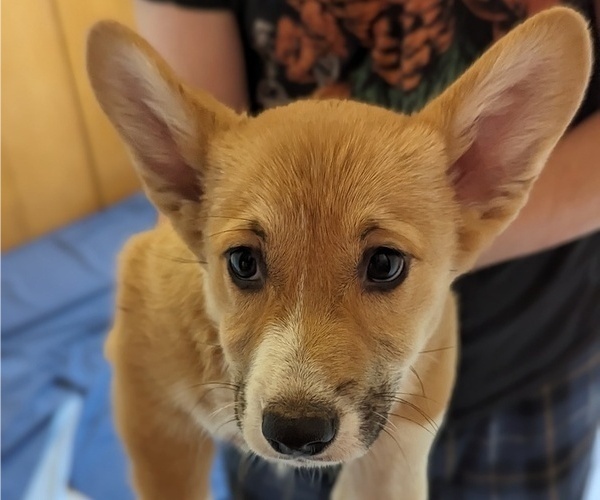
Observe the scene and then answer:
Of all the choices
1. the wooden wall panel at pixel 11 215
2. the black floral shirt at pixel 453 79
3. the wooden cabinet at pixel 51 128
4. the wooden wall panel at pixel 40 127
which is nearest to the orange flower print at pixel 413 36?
the black floral shirt at pixel 453 79

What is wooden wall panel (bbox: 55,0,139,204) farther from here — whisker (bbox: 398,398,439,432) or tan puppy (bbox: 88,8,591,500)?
whisker (bbox: 398,398,439,432)

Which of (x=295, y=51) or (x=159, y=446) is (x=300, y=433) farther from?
(x=295, y=51)

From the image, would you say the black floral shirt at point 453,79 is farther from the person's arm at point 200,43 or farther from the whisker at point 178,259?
the whisker at point 178,259

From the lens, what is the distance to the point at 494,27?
3.86 ft

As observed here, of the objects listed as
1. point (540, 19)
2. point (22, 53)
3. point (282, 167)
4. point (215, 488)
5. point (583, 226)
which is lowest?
point (215, 488)

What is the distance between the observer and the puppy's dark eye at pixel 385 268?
0.87 metres

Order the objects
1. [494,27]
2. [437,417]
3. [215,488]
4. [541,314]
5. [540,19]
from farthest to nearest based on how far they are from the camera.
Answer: [215,488] → [541,314] → [494,27] → [437,417] → [540,19]

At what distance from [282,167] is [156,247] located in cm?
29

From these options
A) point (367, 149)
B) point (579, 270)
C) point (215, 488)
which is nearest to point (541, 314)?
point (579, 270)

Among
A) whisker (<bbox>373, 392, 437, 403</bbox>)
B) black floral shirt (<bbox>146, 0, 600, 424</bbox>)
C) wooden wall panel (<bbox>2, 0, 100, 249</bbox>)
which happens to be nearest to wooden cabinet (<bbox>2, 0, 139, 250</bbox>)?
wooden wall panel (<bbox>2, 0, 100, 249</bbox>)

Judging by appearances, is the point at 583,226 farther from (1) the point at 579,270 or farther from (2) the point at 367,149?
(2) the point at 367,149

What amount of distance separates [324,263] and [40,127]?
2.37m

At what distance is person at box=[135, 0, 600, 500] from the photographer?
1196 mm

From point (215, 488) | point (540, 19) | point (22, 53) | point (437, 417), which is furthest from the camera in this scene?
point (22, 53)
